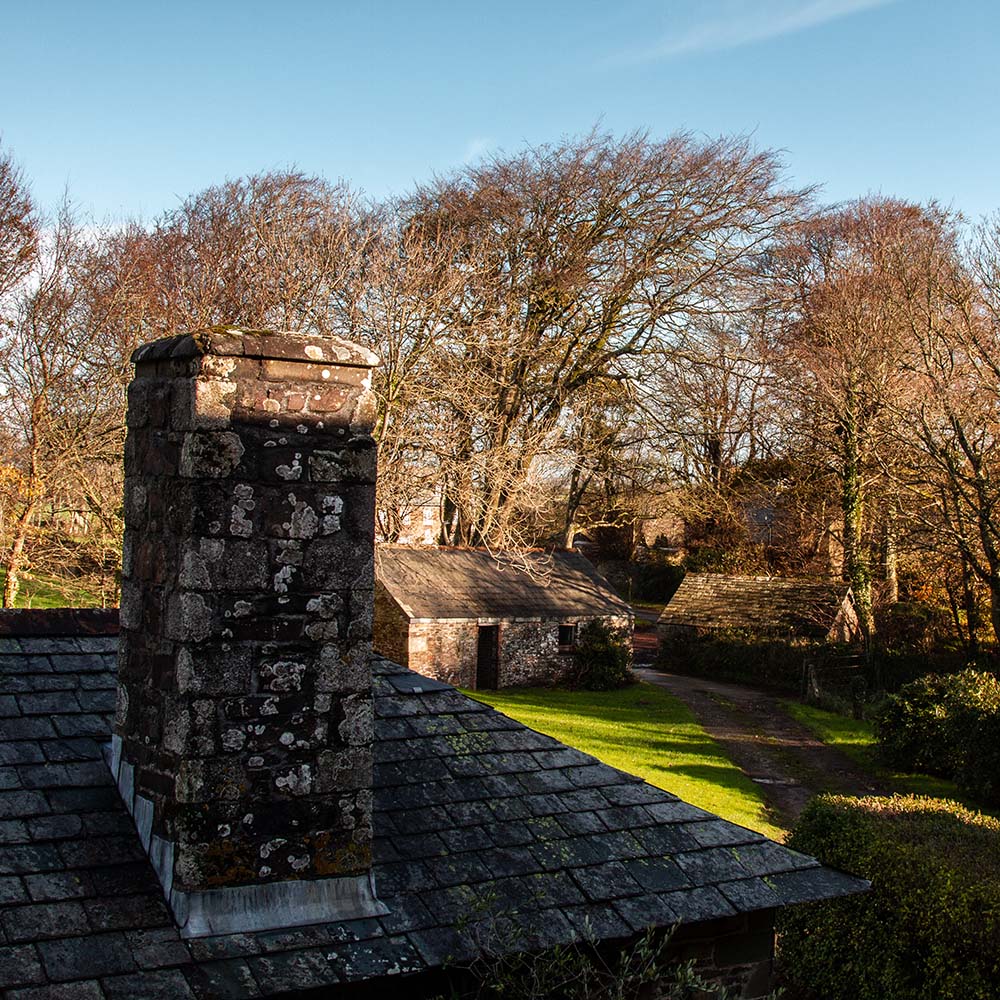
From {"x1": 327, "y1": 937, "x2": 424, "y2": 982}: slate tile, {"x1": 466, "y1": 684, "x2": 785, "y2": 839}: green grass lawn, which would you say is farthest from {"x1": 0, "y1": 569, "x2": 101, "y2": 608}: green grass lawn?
{"x1": 327, "y1": 937, "x2": 424, "y2": 982}: slate tile

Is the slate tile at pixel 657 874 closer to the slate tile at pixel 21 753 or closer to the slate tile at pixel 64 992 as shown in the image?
the slate tile at pixel 64 992

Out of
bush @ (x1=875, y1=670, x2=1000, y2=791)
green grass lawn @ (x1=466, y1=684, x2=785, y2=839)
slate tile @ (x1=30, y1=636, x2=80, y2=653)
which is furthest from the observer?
bush @ (x1=875, y1=670, x2=1000, y2=791)

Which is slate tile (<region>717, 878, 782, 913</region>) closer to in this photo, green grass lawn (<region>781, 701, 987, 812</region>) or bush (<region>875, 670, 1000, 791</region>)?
green grass lawn (<region>781, 701, 987, 812</region>)

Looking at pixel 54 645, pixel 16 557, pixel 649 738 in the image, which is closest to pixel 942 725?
pixel 649 738

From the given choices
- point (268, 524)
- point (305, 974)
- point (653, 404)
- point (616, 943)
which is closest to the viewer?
point (305, 974)

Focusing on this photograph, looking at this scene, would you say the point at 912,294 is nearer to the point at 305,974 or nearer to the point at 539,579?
the point at 539,579

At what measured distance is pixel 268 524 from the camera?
482cm

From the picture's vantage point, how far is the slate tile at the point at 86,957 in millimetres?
4117

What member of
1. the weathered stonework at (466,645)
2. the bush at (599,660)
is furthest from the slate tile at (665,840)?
the bush at (599,660)

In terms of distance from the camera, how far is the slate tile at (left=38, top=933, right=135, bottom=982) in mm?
4117

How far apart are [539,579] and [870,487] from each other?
9.06 metres

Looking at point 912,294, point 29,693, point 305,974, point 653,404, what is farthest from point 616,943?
point 653,404

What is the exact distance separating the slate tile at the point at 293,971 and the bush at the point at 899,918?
6.04 metres

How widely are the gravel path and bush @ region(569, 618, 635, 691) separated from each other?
1.32 metres
